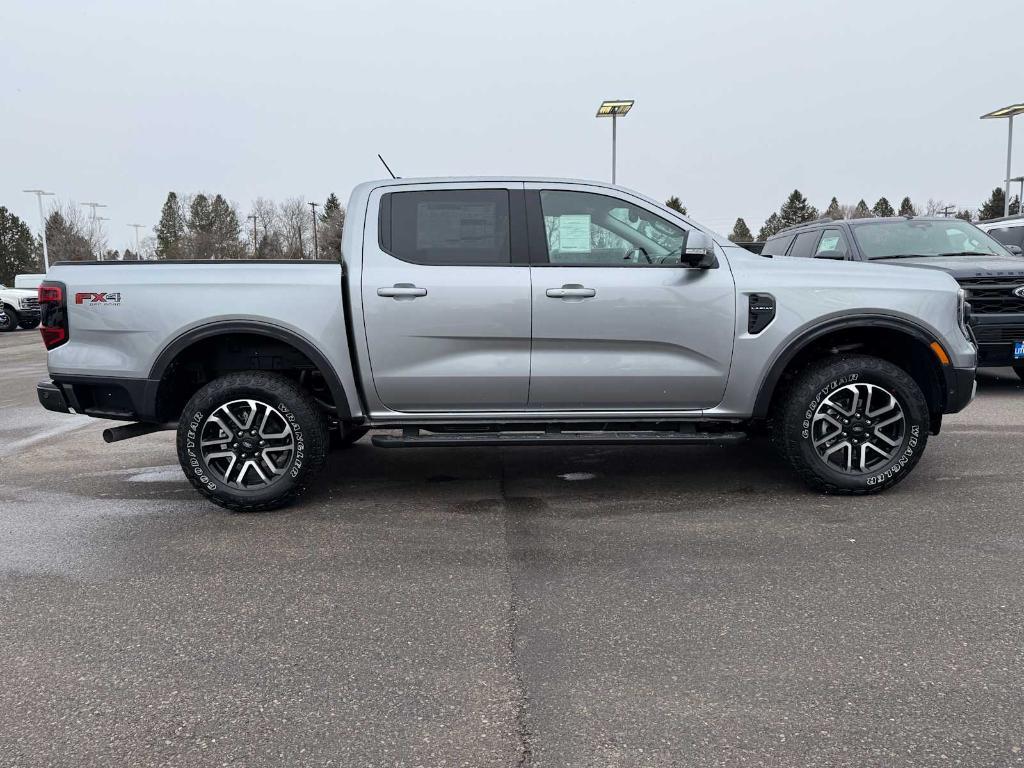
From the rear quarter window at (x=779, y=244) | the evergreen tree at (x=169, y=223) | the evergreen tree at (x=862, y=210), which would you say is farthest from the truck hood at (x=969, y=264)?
the evergreen tree at (x=169, y=223)

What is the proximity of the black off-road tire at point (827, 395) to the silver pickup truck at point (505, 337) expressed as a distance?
1cm

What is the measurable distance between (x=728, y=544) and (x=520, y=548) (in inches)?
43.1

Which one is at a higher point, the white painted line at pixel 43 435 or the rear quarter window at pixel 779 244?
the rear quarter window at pixel 779 244

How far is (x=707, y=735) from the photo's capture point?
241 cm

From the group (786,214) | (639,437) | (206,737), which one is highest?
(786,214)

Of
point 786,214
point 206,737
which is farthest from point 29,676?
point 786,214

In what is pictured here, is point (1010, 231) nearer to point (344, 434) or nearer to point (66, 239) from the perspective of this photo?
point (344, 434)

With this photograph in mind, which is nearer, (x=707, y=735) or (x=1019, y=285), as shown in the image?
(x=707, y=735)

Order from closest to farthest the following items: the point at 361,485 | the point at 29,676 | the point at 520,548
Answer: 1. the point at 29,676
2. the point at 520,548
3. the point at 361,485

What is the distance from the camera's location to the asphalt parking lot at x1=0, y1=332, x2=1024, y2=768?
7.93ft

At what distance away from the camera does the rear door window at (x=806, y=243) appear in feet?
30.7

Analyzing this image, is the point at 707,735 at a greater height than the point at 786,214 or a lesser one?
lesser

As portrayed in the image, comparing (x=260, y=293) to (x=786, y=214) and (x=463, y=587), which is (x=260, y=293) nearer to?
(x=463, y=587)

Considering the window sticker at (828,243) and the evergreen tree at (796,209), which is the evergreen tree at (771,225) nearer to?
the evergreen tree at (796,209)
